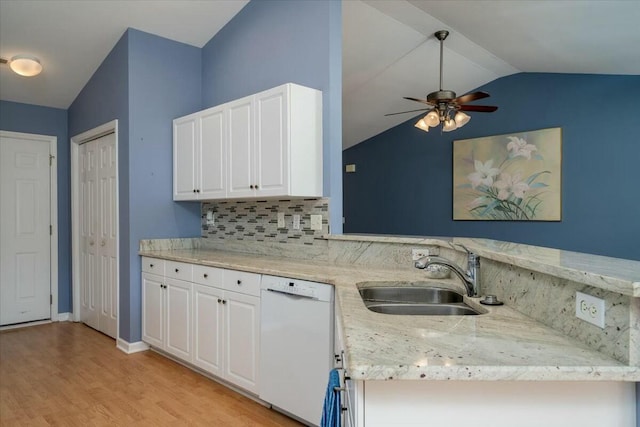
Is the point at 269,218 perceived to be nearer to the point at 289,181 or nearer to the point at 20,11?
the point at 289,181

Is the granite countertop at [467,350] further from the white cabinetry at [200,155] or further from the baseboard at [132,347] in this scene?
the baseboard at [132,347]

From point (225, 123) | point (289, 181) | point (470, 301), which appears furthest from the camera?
point (225, 123)

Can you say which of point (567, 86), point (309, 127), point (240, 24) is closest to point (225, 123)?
point (309, 127)

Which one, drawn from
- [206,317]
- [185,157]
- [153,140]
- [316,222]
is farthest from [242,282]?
[153,140]

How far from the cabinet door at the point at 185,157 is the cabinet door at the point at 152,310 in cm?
80

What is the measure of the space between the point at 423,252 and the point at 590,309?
52.5 inches

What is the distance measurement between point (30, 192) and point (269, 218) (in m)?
3.02

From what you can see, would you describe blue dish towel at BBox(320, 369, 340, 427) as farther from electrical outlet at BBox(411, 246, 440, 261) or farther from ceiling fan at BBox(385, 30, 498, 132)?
ceiling fan at BBox(385, 30, 498, 132)

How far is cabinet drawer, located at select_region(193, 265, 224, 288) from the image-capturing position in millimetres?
2791

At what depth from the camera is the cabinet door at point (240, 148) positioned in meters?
3.02

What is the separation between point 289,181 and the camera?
2.73 m

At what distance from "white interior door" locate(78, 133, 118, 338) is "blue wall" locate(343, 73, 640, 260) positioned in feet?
13.8

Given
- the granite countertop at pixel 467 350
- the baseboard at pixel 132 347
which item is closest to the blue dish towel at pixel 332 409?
the granite countertop at pixel 467 350

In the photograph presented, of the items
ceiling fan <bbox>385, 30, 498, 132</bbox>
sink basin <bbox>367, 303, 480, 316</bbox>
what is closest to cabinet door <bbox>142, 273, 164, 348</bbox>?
sink basin <bbox>367, 303, 480, 316</bbox>
